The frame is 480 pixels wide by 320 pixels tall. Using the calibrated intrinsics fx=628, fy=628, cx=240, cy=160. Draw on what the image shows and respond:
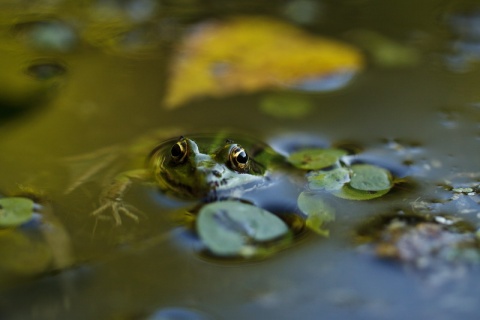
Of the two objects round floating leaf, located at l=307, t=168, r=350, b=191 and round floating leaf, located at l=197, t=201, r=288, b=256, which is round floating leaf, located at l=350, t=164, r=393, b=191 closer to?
round floating leaf, located at l=307, t=168, r=350, b=191

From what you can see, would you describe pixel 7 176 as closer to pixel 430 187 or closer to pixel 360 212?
pixel 360 212

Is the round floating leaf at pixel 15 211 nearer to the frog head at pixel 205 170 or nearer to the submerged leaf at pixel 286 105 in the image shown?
the frog head at pixel 205 170

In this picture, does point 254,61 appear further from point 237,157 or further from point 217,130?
point 237,157

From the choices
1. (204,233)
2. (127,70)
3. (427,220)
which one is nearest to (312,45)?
(127,70)

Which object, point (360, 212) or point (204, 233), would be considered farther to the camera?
point (360, 212)

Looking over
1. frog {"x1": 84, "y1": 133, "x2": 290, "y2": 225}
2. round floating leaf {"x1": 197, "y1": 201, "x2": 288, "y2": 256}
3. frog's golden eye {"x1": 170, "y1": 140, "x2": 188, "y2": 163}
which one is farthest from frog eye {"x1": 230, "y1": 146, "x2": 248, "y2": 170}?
round floating leaf {"x1": 197, "y1": 201, "x2": 288, "y2": 256}

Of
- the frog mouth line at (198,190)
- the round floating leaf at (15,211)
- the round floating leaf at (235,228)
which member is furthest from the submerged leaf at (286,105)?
the round floating leaf at (15,211)
